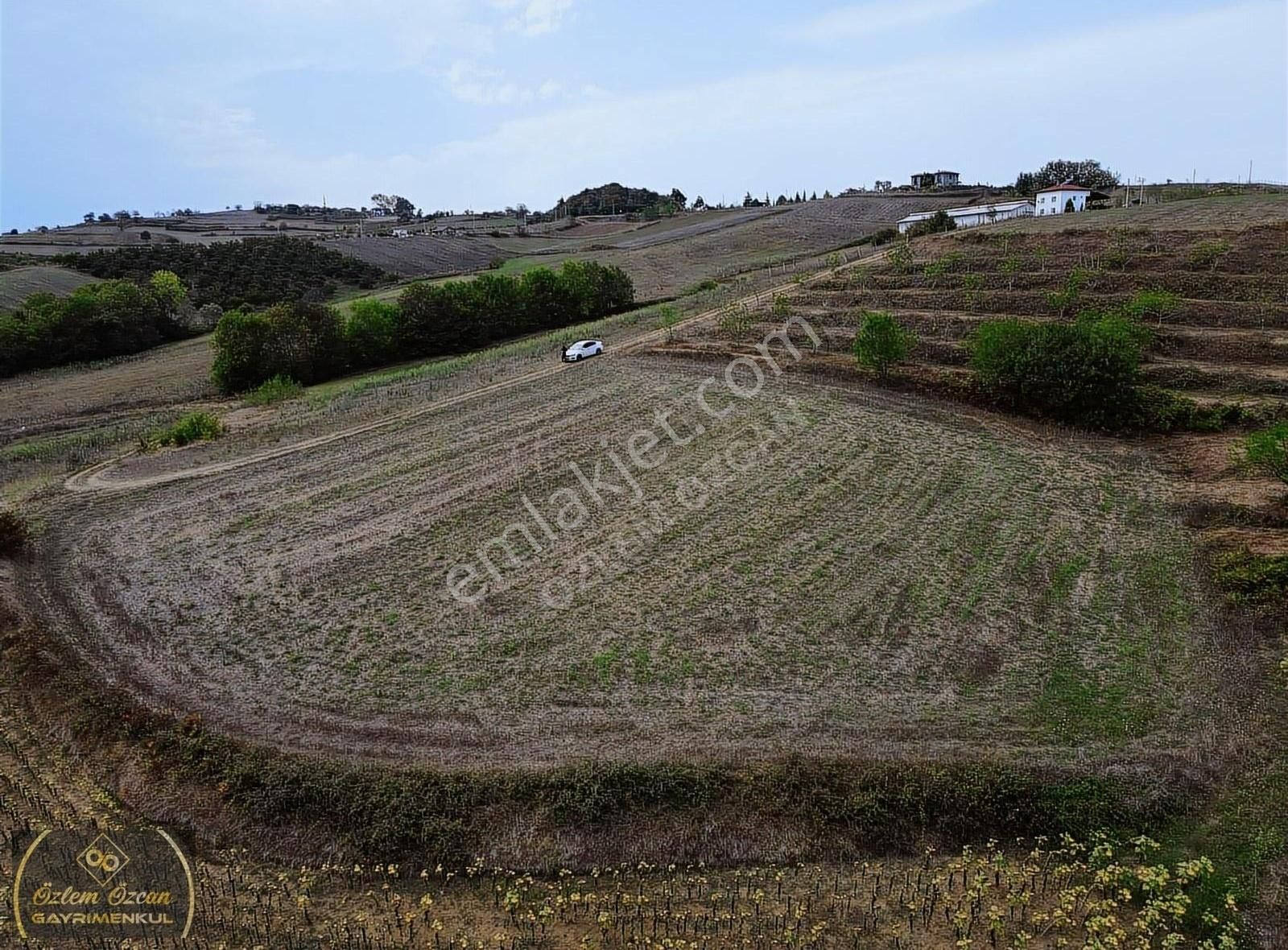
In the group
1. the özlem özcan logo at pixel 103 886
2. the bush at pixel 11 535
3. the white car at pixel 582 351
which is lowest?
the özlem özcan logo at pixel 103 886

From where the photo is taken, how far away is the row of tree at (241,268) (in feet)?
215

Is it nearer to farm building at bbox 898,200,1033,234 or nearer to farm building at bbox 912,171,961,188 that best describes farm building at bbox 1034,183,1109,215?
farm building at bbox 898,200,1033,234

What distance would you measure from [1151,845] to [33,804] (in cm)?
1625

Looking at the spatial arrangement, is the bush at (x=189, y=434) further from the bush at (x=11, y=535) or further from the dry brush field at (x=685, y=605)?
the bush at (x=11, y=535)

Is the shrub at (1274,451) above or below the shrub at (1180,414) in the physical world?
above

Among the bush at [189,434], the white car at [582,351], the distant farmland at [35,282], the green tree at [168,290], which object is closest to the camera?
the bush at [189,434]

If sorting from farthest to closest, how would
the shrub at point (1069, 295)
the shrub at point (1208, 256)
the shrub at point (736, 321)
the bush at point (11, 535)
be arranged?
the shrub at point (736, 321), the shrub at point (1208, 256), the shrub at point (1069, 295), the bush at point (11, 535)

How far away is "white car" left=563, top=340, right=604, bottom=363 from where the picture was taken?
3819cm

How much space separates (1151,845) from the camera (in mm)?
10977

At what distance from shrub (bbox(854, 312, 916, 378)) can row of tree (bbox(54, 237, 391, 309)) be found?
162 ft

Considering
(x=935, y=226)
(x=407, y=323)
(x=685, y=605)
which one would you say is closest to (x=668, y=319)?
(x=407, y=323)

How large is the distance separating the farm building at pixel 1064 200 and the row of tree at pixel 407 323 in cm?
3414

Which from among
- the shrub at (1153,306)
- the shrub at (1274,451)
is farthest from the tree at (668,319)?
the shrub at (1274,451)

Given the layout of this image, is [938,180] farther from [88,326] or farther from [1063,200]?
[88,326]
